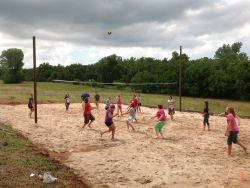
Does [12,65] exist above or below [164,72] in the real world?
above

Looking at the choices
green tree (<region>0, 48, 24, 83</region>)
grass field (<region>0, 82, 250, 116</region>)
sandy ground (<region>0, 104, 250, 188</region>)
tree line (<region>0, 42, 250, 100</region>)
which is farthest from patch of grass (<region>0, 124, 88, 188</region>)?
green tree (<region>0, 48, 24, 83</region>)

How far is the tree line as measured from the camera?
59.2m

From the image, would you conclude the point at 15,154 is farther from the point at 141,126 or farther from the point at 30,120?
the point at 30,120

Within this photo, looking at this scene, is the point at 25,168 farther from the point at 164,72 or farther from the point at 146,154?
the point at 164,72

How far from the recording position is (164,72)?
72.4 metres

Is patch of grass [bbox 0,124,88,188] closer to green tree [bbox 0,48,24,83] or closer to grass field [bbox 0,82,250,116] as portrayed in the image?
grass field [bbox 0,82,250,116]

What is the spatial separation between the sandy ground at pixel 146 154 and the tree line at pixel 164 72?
38.2m

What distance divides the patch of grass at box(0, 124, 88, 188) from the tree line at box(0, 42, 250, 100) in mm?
46800

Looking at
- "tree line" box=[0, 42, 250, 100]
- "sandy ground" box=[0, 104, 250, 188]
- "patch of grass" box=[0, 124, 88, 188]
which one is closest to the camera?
"patch of grass" box=[0, 124, 88, 188]

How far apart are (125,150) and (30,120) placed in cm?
1080

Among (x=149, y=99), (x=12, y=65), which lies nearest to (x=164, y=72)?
(x=149, y=99)

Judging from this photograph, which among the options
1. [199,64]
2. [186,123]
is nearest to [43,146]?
[186,123]

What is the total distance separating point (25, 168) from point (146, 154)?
14.4 feet

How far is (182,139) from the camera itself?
56.8ft
